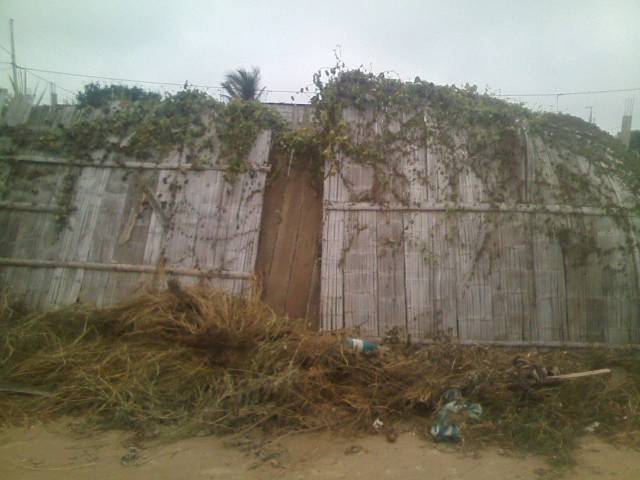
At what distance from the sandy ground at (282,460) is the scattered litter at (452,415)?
4.9 inches

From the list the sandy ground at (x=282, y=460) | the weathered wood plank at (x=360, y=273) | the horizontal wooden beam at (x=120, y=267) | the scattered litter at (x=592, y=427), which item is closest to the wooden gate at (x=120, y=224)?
the horizontal wooden beam at (x=120, y=267)

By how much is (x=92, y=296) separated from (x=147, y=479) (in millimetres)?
3532

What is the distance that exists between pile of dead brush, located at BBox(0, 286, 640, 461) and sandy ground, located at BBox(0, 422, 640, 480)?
0.71ft

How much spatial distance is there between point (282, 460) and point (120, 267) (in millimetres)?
3798

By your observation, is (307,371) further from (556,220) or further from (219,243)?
(556,220)

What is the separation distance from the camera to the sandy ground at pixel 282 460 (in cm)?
367

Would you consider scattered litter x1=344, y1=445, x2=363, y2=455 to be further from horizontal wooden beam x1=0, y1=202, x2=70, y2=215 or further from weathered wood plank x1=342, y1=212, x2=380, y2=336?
horizontal wooden beam x1=0, y1=202, x2=70, y2=215

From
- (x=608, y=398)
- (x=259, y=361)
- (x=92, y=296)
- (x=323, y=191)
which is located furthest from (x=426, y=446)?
(x=92, y=296)

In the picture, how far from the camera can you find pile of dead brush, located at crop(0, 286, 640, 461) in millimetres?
4398

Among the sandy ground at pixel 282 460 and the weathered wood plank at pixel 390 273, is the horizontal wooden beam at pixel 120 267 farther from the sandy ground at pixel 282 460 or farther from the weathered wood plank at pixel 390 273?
the sandy ground at pixel 282 460

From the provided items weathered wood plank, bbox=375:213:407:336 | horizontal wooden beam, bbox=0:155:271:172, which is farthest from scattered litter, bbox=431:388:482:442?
horizontal wooden beam, bbox=0:155:271:172

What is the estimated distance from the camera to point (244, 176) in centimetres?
680

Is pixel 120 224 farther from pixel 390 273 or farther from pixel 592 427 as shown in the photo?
pixel 592 427

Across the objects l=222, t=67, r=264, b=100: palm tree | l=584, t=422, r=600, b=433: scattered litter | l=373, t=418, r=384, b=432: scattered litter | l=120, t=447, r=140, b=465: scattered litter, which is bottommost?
l=120, t=447, r=140, b=465: scattered litter
